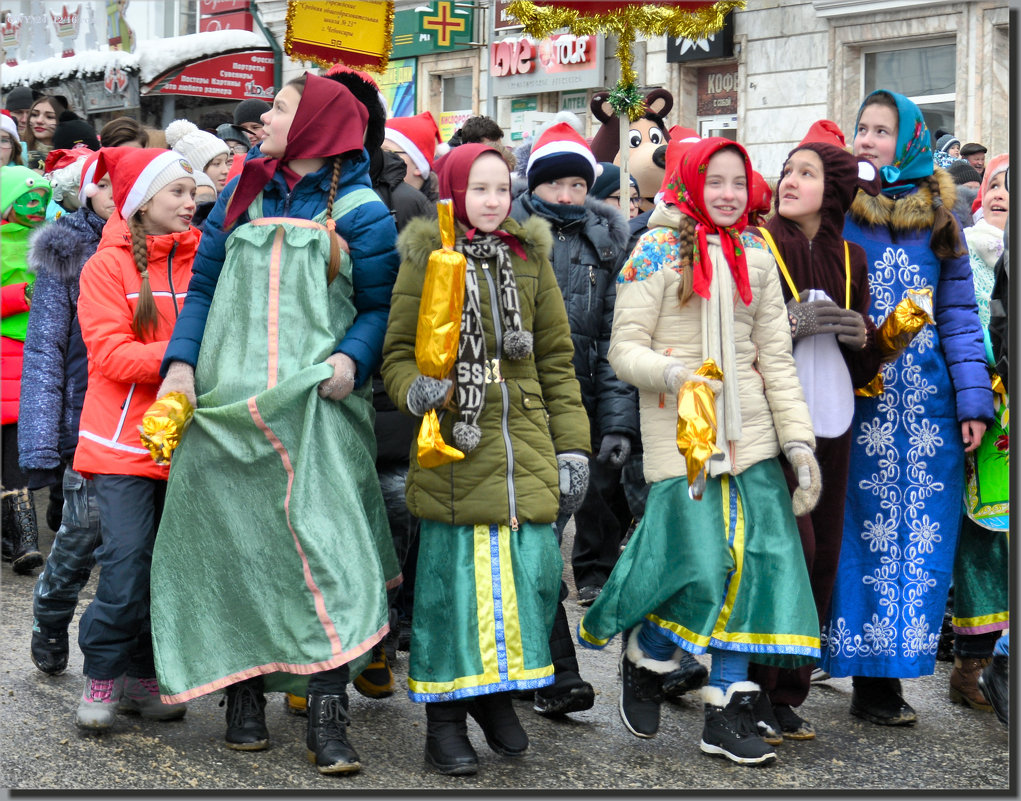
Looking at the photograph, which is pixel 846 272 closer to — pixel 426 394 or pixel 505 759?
pixel 426 394

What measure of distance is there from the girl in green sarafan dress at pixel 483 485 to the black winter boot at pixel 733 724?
52cm

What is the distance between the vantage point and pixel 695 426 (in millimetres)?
4035

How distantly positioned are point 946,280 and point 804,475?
1.09 metres

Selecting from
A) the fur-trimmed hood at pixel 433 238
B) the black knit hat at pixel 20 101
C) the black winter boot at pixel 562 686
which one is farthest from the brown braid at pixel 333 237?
the black knit hat at pixel 20 101

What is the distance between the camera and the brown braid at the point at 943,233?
15.9 feet

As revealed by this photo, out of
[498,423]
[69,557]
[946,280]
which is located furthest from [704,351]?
[69,557]

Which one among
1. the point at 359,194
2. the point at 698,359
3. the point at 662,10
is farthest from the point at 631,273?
the point at 662,10

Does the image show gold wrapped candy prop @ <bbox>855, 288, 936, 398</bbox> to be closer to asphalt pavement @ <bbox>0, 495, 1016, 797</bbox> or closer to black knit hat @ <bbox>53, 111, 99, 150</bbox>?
asphalt pavement @ <bbox>0, 495, 1016, 797</bbox>

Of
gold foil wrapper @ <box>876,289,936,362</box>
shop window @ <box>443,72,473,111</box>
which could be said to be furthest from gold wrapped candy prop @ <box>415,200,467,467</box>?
shop window @ <box>443,72,473,111</box>

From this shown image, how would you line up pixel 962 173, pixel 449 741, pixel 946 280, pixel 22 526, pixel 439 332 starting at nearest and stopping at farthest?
1. pixel 439 332
2. pixel 449 741
3. pixel 946 280
4. pixel 22 526
5. pixel 962 173

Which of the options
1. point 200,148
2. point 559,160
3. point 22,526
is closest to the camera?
point 559,160

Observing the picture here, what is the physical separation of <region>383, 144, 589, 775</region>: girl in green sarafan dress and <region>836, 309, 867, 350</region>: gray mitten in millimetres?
906

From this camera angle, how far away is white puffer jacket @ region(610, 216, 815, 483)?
432 centimetres

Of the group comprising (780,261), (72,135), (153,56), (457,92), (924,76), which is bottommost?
(780,261)
